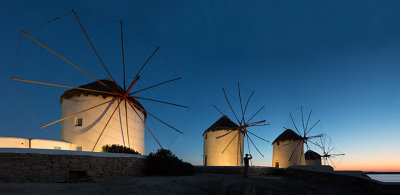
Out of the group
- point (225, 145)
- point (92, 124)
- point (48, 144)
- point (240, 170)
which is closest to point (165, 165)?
point (92, 124)

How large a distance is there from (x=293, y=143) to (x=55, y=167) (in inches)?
1059

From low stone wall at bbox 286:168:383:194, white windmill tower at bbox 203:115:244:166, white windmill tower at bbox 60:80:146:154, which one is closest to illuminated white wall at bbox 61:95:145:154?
white windmill tower at bbox 60:80:146:154

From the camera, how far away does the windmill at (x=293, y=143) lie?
97.6 ft

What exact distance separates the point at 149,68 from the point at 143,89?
4.82 feet

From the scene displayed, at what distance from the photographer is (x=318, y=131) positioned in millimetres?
31562

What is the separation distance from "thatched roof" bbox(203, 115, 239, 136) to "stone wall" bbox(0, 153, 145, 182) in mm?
15374

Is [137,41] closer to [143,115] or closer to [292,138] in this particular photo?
[143,115]

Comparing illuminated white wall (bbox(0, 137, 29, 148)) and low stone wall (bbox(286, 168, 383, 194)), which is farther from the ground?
illuminated white wall (bbox(0, 137, 29, 148))

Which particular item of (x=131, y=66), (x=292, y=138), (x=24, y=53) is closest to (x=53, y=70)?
(x=24, y=53)

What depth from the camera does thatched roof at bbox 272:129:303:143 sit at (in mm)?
30173

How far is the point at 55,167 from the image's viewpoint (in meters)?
8.55

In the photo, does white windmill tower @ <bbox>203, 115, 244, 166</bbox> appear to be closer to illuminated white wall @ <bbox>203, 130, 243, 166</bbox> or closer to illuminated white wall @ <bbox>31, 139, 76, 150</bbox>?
illuminated white wall @ <bbox>203, 130, 243, 166</bbox>

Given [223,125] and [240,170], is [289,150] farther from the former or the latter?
[240,170]

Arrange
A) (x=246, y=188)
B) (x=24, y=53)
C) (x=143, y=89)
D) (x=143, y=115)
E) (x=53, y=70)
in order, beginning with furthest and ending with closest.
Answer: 1. (x=143, y=115)
2. (x=143, y=89)
3. (x=53, y=70)
4. (x=24, y=53)
5. (x=246, y=188)
